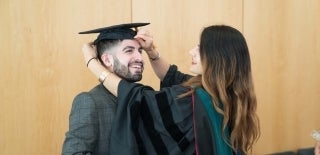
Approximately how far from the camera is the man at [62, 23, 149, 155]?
4.86ft

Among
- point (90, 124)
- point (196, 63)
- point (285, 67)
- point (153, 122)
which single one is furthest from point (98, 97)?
point (285, 67)

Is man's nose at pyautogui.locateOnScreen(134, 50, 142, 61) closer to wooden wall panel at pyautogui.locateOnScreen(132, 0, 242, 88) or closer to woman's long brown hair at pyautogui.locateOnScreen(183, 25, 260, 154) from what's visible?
woman's long brown hair at pyautogui.locateOnScreen(183, 25, 260, 154)

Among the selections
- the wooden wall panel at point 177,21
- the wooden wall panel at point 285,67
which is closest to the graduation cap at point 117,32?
the wooden wall panel at point 177,21

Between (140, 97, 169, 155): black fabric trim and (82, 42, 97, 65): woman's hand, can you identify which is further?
(82, 42, 97, 65): woman's hand

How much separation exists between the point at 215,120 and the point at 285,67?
1906 mm

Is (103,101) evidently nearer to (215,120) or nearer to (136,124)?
(136,124)

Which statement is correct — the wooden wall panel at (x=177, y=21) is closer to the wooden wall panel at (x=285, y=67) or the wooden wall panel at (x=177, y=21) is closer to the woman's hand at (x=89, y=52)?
the wooden wall panel at (x=285, y=67)

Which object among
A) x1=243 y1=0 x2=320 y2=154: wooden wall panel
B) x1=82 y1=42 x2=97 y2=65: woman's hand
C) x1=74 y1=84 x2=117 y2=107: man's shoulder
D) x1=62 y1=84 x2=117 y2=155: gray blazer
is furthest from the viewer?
x1=243 y1=0 x2=320 y2=154: wooden wall panel

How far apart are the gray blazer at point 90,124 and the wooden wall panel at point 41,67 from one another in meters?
0.72

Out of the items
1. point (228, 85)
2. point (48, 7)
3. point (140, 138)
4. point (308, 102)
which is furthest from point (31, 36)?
point (308, 102)

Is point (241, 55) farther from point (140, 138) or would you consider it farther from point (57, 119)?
point (57, 119)

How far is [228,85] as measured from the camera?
1688 mm

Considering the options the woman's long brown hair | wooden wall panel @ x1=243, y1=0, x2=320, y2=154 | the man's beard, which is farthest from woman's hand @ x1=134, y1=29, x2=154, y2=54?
wooden wall panel @ x1=243, y1=0, x2=320, y2=154

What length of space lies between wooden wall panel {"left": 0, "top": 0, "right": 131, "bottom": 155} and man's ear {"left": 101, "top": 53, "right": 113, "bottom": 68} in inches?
23.9
